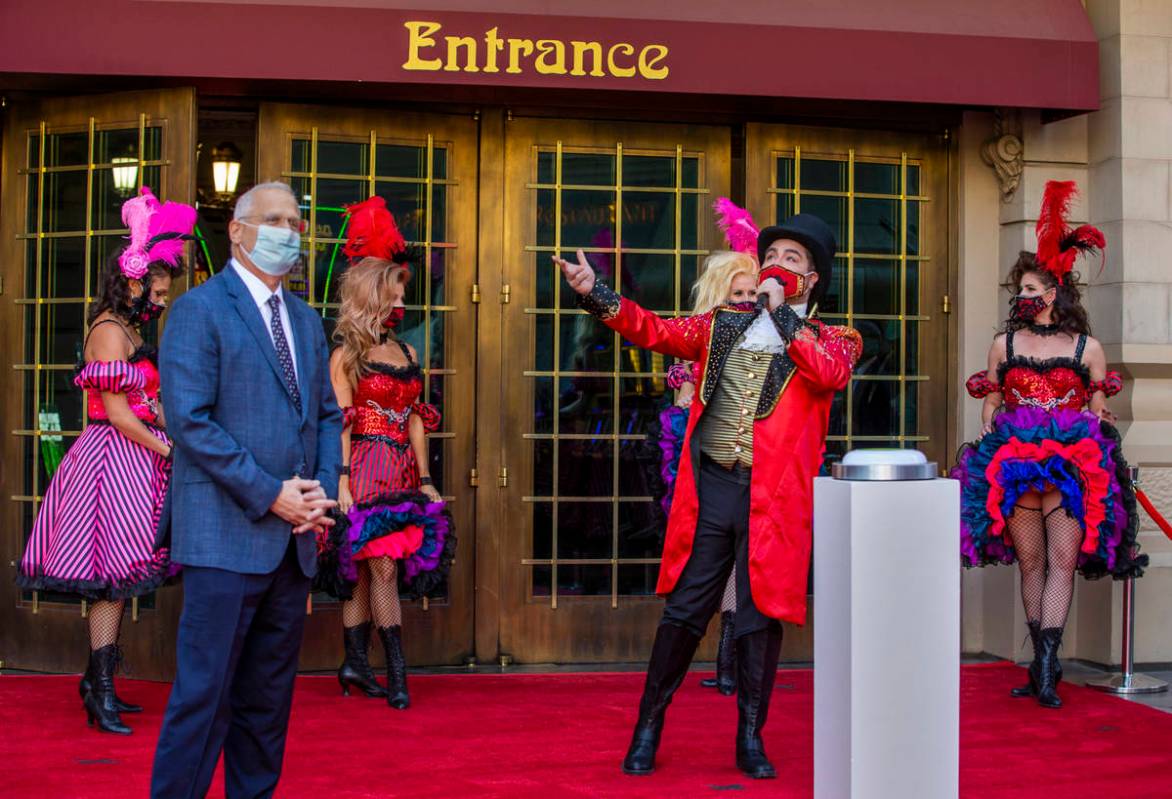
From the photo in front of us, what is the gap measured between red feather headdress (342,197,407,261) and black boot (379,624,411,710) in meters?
1.78

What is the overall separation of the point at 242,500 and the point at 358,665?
3125mm

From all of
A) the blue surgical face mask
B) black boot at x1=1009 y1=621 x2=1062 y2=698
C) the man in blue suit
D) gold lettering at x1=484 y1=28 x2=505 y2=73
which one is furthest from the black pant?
gold lettering at x1=484 y1=28 x2=505 y2=73

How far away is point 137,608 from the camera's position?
7.80 meters

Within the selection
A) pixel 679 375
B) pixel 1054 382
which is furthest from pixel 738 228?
pixel 1054 382

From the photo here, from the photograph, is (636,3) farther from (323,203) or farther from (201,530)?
(201,530)

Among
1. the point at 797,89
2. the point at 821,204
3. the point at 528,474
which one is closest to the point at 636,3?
the point at 797,89

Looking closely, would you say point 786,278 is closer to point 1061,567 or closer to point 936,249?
point 1061,567

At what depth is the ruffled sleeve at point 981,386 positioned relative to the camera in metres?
7.77

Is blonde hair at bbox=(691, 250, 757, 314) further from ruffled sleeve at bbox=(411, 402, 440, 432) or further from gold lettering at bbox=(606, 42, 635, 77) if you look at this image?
ruffled sleeve at bbox=(411, 402, 440, 432)

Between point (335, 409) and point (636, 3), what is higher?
point (636, 3)

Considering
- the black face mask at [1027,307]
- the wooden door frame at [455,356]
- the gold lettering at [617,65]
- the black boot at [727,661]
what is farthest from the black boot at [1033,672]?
the gold lettering at [617,65]

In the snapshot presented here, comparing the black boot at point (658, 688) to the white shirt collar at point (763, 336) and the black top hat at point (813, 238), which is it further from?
the black top hat at point (813, 238)

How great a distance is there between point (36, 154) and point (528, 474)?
124 inches

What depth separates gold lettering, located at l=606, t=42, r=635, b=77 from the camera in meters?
7.60
